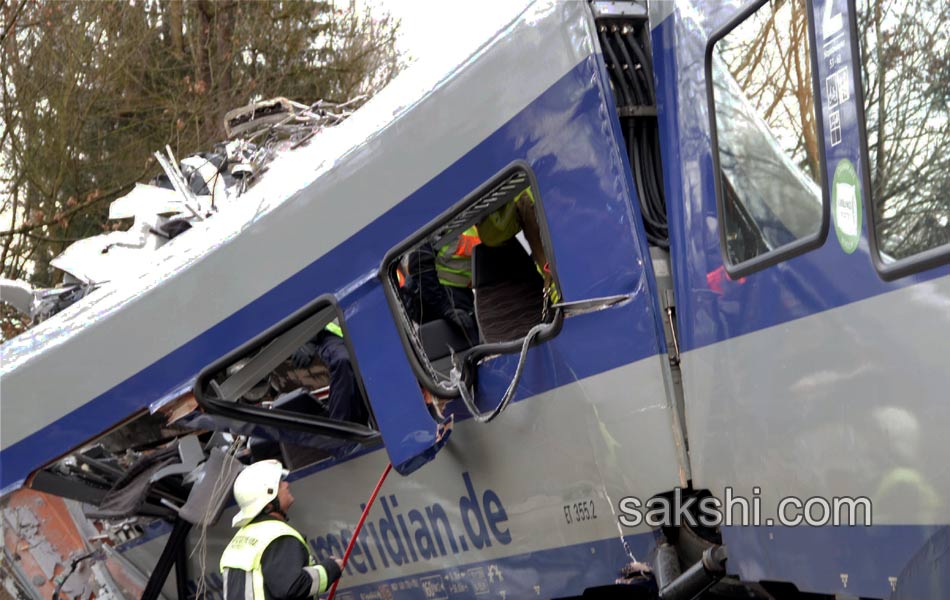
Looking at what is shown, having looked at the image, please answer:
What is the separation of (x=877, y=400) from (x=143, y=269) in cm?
372

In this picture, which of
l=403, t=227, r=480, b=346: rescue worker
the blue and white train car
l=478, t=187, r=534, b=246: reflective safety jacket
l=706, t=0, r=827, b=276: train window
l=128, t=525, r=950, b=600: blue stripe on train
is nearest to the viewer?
l=128, t=525, r=950, b=600: blue stripe on train

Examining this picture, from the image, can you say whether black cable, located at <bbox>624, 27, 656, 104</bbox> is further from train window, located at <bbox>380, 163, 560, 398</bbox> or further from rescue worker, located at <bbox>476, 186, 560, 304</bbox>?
rescue worker, located at <bbox>476, 186, 560, 304</bbox>

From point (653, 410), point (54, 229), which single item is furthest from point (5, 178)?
point (653, 410)

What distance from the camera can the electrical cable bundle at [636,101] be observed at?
463 centimetres

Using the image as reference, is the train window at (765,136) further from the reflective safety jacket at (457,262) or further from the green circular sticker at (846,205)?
the reflective safety jacket at (457,262)

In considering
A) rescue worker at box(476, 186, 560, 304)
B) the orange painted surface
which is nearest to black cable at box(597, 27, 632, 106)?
rescue worker at box(476, 186, 560, 304)

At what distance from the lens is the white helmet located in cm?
570

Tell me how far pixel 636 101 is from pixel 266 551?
108 inches

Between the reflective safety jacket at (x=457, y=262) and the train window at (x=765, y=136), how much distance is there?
7.64 feet

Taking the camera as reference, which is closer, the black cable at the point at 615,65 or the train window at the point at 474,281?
the black cable at the point at 615,65

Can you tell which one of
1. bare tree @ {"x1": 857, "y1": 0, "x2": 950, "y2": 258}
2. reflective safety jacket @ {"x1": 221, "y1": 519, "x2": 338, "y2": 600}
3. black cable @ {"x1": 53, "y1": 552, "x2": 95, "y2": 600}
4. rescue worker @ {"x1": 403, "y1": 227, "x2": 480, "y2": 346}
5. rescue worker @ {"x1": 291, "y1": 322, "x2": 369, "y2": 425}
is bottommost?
black cable @ {"x1": 53, "y1": 552, "x2": 95, "y2": 600}

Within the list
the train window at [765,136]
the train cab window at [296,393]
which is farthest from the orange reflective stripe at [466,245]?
the train window at [765,136]

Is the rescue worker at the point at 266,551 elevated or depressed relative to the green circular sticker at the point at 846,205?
depressed

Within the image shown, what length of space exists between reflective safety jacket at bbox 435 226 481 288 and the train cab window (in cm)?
65
